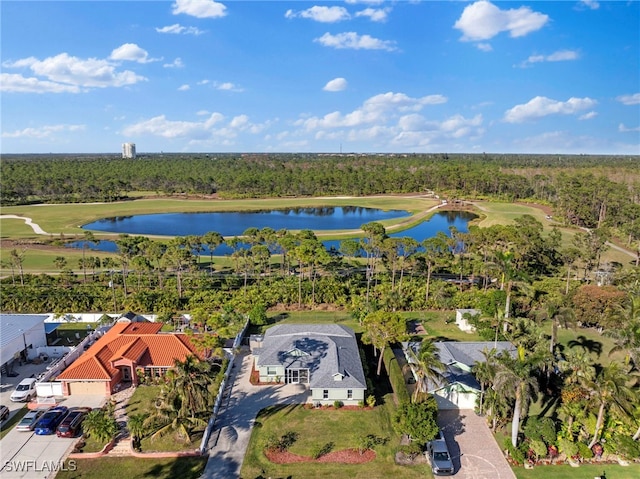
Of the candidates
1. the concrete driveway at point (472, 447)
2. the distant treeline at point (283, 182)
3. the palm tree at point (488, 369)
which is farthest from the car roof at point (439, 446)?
the distant treeline at point (283, 182)

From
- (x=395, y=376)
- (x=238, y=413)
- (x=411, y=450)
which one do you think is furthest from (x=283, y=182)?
(x=411, y=450)

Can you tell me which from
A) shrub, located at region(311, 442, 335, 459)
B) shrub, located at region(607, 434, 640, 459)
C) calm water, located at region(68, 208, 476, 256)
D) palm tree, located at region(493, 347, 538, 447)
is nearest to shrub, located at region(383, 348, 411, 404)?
shrub, located at region(311, 442, 335, 459)

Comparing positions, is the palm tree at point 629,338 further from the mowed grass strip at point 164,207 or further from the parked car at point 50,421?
the mowed grass strip at point 164,207

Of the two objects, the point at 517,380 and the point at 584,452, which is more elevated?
the point at 517,380

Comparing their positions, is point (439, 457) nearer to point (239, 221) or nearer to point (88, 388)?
point (88, 388)

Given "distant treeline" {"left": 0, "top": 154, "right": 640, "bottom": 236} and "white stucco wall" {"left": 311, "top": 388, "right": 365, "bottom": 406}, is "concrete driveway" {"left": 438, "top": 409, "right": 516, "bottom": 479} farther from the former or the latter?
"distant treeline" {"left": 0, "top": 154, "right": 640, "bottom": 236}

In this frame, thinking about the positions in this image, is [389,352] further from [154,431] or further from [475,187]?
[475,187]
